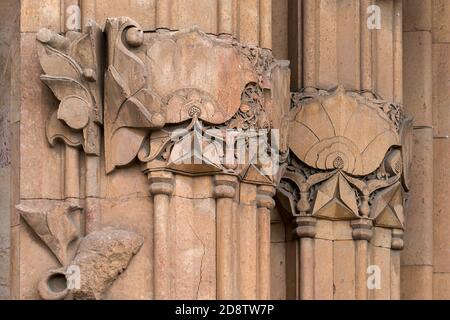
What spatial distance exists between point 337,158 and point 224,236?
179 cm

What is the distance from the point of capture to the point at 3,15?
20516 millimetres

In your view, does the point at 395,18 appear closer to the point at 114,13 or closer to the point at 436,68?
the point at 436,68

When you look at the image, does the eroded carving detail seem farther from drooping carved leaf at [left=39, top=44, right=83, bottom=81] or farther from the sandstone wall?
drooping carved leaf at [left=39, top=44, right=83, bottom=81]

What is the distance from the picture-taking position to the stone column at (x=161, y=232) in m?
19.3

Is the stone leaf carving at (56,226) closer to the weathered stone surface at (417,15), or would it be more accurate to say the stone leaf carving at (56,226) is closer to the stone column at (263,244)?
the stone column at (263,244)

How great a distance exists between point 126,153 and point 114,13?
92 cm

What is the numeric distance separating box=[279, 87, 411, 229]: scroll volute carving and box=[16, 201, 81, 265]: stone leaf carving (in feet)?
6.69

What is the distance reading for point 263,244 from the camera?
19828mm

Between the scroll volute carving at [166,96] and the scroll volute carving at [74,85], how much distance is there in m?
0.09

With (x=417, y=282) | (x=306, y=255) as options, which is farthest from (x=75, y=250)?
(x=417, y=282)

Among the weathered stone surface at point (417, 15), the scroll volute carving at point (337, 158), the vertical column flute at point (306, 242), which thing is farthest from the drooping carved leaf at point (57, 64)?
the weathered stone surface at point (417, 15)

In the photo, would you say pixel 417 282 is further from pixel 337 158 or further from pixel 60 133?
pixel 60 133

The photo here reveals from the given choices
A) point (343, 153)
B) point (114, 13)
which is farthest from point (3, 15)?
point (343, 153)

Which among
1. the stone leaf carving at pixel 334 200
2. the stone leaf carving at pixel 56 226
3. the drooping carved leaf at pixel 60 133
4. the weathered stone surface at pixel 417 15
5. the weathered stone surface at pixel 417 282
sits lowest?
the weathered stone surface at pixel 417 282
